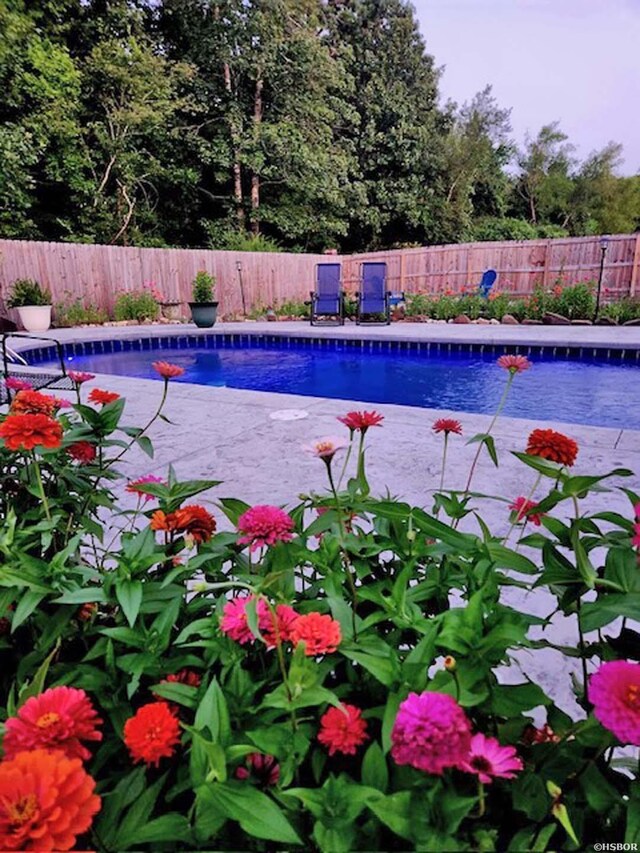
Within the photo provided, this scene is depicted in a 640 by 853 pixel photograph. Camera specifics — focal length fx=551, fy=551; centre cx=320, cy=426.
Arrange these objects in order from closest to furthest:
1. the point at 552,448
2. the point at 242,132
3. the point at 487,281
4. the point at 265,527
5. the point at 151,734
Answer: the point at 151,734, the point at 265,527, the point at 552,448, the point at 487,281, the point at 242,132

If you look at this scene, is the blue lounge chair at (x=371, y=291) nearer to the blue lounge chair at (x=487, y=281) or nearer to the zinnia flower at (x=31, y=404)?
the blue lounge chair at (x=487, y=281)

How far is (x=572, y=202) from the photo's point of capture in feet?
84.5

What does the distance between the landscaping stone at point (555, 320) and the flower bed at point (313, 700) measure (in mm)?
10239

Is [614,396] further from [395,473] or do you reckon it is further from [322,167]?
[322,167]

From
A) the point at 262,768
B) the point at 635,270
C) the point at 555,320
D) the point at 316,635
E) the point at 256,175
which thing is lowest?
the point at 555,320

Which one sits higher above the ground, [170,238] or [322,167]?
[322,167]

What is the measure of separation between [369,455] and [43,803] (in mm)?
2522

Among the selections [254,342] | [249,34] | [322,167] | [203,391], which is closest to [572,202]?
[322,167]

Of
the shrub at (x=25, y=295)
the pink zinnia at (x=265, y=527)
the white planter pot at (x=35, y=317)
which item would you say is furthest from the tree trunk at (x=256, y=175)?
the pink zinnia at (x=265, y=527)

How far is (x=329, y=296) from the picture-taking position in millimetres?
11336

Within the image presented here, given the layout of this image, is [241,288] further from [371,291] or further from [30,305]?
[30,305]

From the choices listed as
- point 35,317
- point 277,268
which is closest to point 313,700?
point 35,317

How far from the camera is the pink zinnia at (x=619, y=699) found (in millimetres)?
461

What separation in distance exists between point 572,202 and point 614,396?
2405cm
